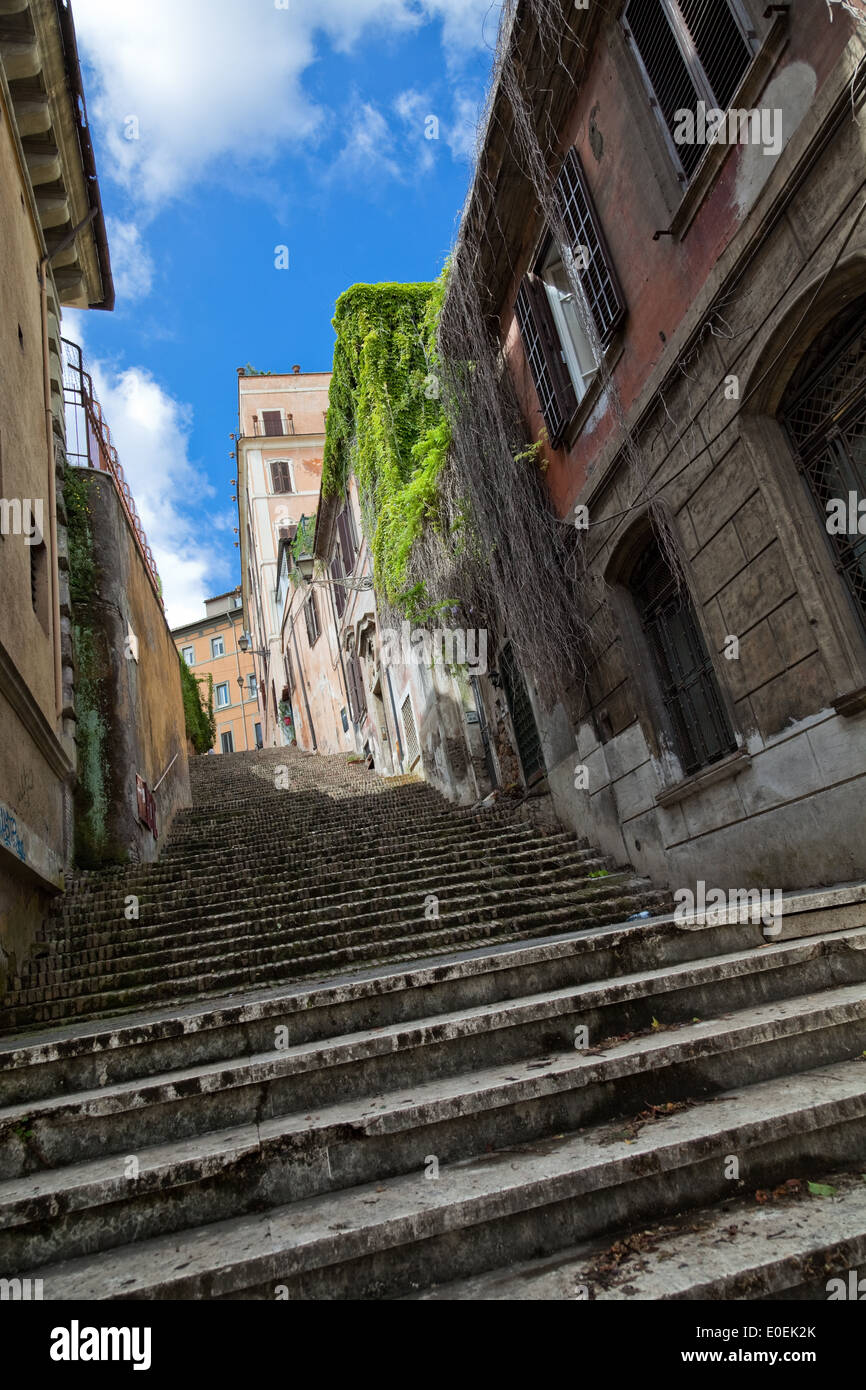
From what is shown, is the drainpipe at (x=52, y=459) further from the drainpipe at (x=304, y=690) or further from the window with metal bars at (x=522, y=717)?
the drainpipe at (x=304, y=690)

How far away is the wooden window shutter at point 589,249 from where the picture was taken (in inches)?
282

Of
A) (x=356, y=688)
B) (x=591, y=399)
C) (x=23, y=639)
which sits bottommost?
(x=23, y=639)

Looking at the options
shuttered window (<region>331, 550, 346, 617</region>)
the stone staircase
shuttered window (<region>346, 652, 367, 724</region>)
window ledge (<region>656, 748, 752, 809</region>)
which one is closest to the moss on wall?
the stone staircase

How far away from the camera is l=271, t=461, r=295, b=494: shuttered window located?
38.4 meters

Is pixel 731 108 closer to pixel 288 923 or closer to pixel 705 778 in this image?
pixel 705 778

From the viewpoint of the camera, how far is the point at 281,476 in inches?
1517

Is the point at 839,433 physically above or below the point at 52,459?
below

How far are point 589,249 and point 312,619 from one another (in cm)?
2101

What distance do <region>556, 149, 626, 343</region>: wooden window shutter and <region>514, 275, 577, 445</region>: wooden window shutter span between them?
0.96 m

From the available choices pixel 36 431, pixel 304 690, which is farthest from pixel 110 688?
pixel 304 690

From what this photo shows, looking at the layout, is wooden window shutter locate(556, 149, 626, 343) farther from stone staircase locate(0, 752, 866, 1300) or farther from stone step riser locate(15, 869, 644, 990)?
stone staircase locate(0, 752, 866, 1300)

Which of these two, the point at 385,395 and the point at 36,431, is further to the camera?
the point at 385,395
